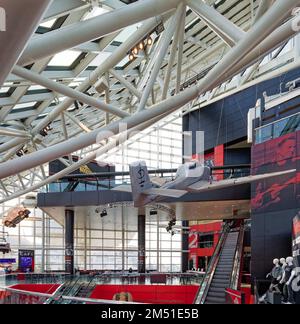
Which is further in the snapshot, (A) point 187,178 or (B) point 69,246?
(B) point 69,246

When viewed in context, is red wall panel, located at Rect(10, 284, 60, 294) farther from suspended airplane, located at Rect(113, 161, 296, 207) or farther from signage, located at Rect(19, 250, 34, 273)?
suspended airplane, located at Rect(113, 161, 296, 207)

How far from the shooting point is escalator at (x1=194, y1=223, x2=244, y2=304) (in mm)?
19886

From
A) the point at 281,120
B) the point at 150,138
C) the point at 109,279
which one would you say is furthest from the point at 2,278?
the point at 150,138

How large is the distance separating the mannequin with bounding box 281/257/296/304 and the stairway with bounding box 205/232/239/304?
123 inches

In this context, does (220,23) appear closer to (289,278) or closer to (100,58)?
(100,58)

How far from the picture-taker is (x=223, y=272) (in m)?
22.2

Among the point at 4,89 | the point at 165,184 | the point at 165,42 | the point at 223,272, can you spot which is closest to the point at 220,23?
the point at 165,42

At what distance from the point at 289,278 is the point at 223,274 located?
22.4 ft

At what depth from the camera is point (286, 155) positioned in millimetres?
19234

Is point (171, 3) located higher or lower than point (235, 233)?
→ higher

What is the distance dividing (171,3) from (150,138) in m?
42.6

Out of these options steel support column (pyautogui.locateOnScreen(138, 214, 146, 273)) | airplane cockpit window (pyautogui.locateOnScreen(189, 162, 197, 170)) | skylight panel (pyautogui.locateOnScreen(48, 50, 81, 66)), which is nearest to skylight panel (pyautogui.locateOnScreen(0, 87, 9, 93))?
skylight panel (pyautogui.locateOnScreen(48, 50, 81, 66))

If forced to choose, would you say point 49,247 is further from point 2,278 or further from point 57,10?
point 57,10
